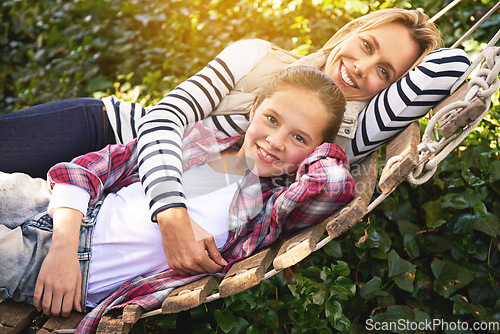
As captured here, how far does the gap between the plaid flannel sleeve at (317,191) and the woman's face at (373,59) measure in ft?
1.20

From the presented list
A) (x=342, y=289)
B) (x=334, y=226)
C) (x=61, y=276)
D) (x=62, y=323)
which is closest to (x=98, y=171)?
(x=61, y=276)

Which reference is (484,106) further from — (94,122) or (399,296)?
(94,122)

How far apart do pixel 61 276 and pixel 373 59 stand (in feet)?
4.02

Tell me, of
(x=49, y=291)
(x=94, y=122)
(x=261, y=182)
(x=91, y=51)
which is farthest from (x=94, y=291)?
(x=91, y=51)

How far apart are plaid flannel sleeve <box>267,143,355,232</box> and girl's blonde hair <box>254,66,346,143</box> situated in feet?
0.42

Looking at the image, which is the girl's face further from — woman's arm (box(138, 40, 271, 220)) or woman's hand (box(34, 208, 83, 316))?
woman's hand (box(34, 208, 83, 316))

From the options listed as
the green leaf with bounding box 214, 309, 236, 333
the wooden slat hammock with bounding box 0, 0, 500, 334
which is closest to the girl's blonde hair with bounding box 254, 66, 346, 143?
the wooden slat hammock with bounding box 0, 0, 500, 334

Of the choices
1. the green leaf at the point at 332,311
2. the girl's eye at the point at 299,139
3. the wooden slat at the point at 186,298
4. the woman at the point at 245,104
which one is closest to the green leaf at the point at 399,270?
the green leaf at the point at 332,311

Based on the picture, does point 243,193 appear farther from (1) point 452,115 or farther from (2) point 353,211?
(1) point 452,115

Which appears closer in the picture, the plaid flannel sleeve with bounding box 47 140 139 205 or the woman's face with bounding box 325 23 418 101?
the plaid flannel sleeve with bounding box 47 140 139 205

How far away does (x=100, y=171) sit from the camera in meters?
1.52

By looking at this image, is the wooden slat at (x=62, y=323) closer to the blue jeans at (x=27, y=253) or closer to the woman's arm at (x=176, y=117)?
the blue jeans at (x=27, y=253)

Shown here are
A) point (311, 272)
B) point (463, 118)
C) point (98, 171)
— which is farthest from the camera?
point (311, 272)

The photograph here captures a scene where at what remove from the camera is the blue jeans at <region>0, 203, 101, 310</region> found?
4.13 ft
